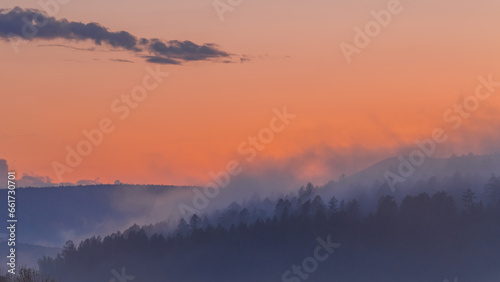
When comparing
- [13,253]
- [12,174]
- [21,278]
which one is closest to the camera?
[21,278]

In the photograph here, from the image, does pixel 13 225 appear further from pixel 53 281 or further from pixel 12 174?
pixel 53 281

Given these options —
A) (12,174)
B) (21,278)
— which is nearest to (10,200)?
(12,174)

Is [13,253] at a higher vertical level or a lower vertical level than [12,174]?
lower

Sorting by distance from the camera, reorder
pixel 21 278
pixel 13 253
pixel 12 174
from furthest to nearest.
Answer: pixel 12 174, pixel 13 253, pixel 21 278

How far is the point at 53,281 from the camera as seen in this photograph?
187 ft

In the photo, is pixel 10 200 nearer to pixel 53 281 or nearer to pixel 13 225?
pixel 13 225

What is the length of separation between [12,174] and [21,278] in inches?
974

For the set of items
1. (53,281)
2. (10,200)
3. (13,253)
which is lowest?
(53,281)

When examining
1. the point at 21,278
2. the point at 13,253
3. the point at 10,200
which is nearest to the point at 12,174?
the point at 10,200

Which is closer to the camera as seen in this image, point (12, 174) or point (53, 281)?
point (53, 281)

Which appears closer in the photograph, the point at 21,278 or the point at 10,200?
the point at 21,278

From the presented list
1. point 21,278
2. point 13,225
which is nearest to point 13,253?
point 13,225

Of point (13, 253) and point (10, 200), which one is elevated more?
point (10, 200)

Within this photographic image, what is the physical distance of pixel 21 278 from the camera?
56406 millimetres
